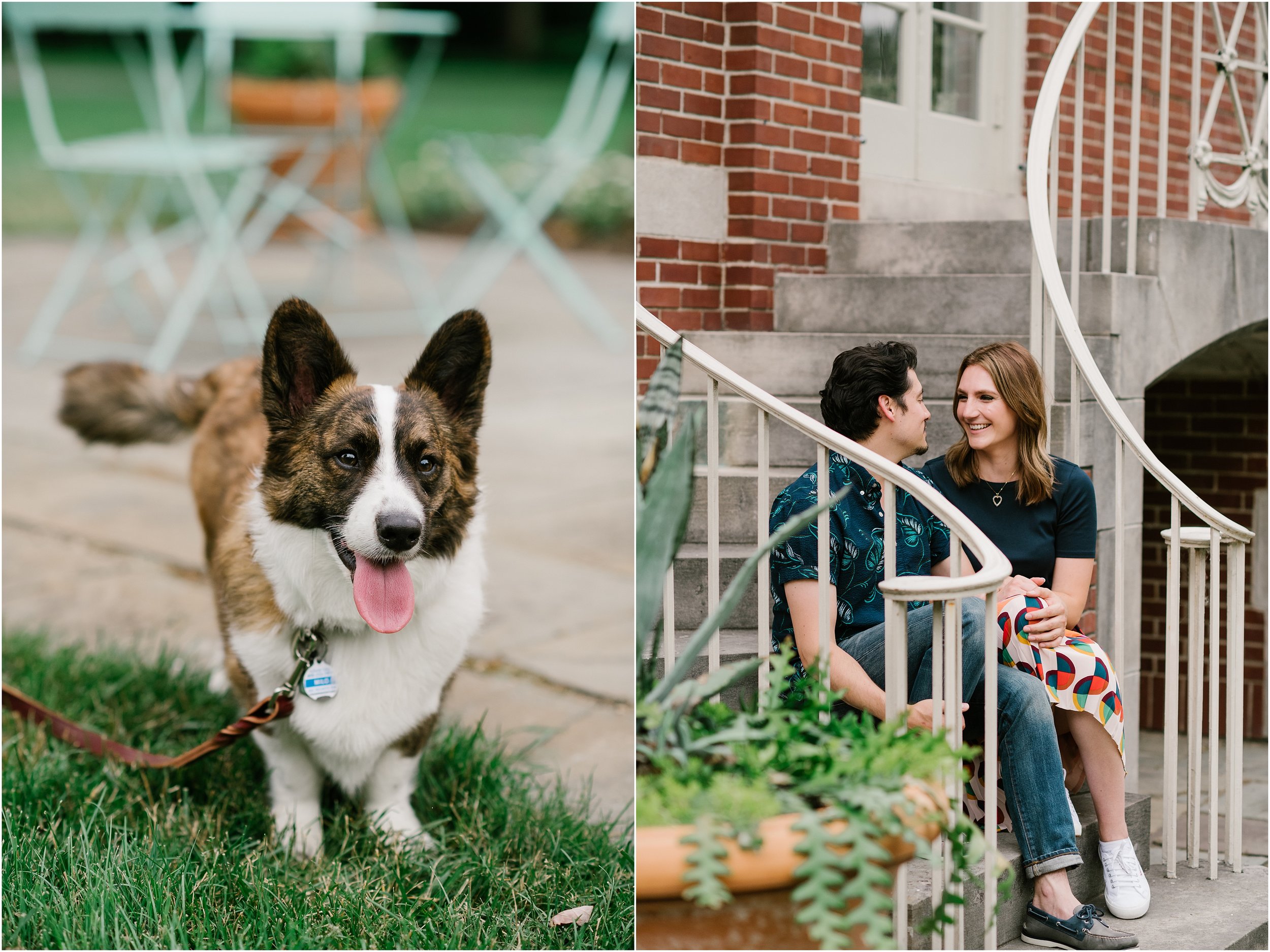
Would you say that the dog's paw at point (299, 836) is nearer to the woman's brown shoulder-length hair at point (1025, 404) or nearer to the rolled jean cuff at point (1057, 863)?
the rolled jean cuff at point (1057, 863)

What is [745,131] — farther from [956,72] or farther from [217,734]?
[217,734]

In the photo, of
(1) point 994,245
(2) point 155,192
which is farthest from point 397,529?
(2) point 155,192

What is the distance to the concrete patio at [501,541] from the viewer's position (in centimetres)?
398

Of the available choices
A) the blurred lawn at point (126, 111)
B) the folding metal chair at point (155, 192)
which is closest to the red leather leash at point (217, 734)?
the folding metal chair at point (155, 192)

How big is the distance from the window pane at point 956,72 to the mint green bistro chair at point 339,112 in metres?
2.28

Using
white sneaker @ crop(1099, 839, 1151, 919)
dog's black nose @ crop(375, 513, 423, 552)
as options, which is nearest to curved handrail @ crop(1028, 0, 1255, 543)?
white sneaker @ crop(1099, 839, 1151, 919)

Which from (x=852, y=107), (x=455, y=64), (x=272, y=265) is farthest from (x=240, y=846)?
(x=455, y=64)

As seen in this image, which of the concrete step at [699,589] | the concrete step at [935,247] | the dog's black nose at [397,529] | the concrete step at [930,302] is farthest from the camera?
the concrete step at [935,247]

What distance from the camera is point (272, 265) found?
11492 millimetres

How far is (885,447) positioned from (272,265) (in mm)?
9494

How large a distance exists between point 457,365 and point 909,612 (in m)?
1.15

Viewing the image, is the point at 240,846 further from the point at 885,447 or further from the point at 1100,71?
the point at 1100,71

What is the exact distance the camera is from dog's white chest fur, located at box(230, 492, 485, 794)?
2.73 m

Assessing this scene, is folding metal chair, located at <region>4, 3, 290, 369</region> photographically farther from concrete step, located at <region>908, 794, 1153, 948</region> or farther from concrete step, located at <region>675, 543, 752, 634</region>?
concrete step, located at <region>908, 794, 1153, 948</region>
